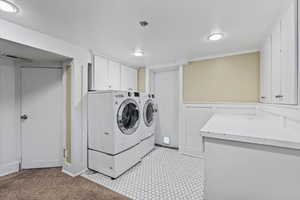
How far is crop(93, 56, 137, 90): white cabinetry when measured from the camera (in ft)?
8.39

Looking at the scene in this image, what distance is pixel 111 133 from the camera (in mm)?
2012

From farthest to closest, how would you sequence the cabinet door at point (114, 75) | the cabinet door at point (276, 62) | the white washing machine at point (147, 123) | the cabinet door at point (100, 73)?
the cabinet door at point (114, 75), the white washing machine at point (147, 123), the cabinet door at point (100, 73), the cabinet door at point (276, 62)

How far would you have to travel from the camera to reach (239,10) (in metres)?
1.30

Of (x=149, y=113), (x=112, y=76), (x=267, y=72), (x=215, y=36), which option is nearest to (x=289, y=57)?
(x=267, y=72)

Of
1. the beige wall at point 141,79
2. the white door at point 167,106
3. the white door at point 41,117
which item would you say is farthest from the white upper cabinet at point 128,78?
the white door at point 41,117

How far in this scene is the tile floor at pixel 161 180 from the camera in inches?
66.6

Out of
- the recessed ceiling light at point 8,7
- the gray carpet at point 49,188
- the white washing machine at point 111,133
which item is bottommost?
the gray carpet at point 49,188

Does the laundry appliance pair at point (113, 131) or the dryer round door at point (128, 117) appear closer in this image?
the laundry appliance pair at point (113, 131)

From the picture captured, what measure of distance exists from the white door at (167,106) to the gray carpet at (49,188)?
2.02 meters

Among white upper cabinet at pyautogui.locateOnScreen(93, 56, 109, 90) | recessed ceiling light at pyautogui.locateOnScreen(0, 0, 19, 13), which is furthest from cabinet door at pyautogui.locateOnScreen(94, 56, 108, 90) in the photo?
recessed ceiling light at pyautogui.locateOnScreen(0, 0, 19, 13)

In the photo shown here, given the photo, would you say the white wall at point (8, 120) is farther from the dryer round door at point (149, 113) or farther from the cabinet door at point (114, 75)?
the dryer round door at point (149, 113)

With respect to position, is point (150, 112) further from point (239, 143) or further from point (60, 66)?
point (239, 143)

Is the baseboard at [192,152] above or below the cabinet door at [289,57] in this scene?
below

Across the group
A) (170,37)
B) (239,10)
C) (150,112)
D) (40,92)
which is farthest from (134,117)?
(239,10)
